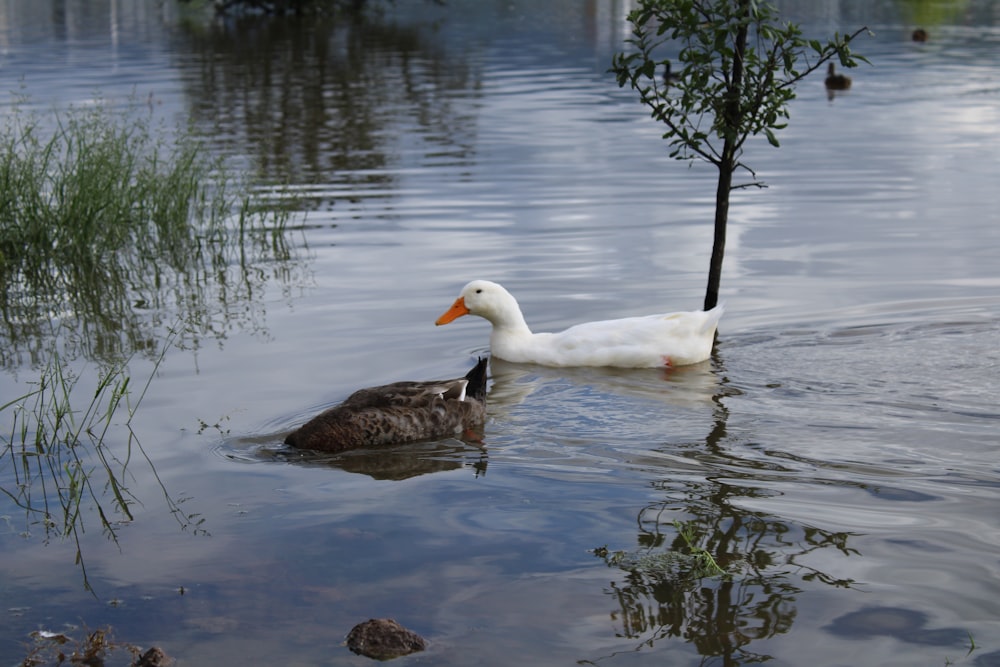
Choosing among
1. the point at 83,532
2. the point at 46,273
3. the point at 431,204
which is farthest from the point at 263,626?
the point at 431,204

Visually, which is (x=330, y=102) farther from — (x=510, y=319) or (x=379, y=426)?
(x=379, y=426)

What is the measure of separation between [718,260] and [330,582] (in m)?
5.78

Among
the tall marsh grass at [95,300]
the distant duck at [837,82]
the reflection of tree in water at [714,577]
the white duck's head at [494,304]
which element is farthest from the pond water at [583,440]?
the distant duck at [837,82]

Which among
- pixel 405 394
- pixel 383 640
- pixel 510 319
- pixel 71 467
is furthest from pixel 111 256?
pixel 383 640

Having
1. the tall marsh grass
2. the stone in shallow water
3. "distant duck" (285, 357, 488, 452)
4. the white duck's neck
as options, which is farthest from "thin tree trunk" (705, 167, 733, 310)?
the stone in shallow water

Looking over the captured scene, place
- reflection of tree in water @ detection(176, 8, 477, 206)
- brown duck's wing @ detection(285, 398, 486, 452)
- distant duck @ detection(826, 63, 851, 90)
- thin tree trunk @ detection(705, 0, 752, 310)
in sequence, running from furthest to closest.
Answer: distant duck @ detection(826, 63, 851, 90) < reflection of tree in water @ detection(176, 8, 477, 206) < thin tree trunk @ detection(705, 0, 752, 310) < brown duck's wing @ detection(285, 398, 486, 452)

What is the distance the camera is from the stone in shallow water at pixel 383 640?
5.02 m

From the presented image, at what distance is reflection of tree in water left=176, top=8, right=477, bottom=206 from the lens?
20.9 m

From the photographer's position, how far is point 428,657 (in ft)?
16.5

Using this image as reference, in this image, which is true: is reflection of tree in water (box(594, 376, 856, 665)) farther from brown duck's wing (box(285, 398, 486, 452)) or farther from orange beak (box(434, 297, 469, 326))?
orange beak (box(434, 297, 469, 326))

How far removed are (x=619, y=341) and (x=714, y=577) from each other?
4431 mm

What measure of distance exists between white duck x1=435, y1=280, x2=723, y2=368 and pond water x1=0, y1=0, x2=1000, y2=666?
13 centimetres

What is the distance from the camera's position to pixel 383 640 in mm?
5039

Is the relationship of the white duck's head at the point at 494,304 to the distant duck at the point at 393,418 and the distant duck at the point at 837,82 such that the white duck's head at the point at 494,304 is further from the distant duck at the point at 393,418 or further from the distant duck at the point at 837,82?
the distant duck at the point at 837,82
